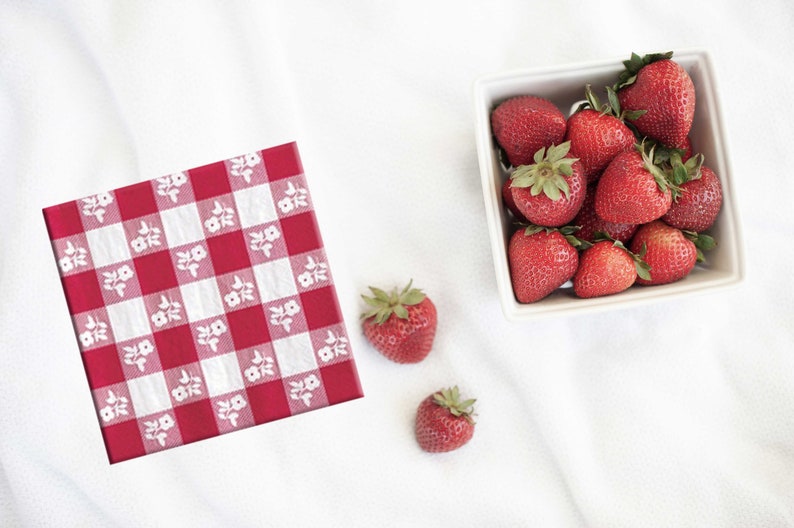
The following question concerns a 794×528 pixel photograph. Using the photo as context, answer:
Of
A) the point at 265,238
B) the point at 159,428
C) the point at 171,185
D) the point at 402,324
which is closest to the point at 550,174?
the point at 402,324

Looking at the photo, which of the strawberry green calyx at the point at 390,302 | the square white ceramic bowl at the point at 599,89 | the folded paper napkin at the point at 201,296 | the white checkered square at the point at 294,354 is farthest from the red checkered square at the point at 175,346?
the square white ceramic bowl at the point at 599,89

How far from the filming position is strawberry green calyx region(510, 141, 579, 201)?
2.18 ft

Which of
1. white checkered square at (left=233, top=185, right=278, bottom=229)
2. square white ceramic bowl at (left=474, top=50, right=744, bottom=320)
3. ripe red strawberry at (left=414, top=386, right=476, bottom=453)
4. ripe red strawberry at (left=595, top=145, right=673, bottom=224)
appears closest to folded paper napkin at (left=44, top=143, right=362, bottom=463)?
white checkered square at (left=233, top=185, right=278, bottom=229)

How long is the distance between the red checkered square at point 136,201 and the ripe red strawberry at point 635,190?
1.82 ft

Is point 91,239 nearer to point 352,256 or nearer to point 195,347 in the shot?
point 195,347

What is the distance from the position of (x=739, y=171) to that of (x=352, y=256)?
1.71 feet

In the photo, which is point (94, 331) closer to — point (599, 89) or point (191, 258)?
point (191, 258)

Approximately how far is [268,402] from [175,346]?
0.14m

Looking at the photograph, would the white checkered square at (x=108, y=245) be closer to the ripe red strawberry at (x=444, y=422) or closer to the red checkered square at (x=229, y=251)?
the red checkered square at (x=229, y=251)

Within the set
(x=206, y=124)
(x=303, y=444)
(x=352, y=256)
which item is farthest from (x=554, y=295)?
(x=206, y=124)

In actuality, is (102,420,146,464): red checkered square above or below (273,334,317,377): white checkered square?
below

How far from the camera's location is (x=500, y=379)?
880 mm

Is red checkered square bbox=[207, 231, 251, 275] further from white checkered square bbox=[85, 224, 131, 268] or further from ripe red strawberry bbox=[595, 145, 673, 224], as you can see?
ripe red strawberry bbox=[595, 145, 673, 224]

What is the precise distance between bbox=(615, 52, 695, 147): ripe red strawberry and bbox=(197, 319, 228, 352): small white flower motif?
553 millimetres
